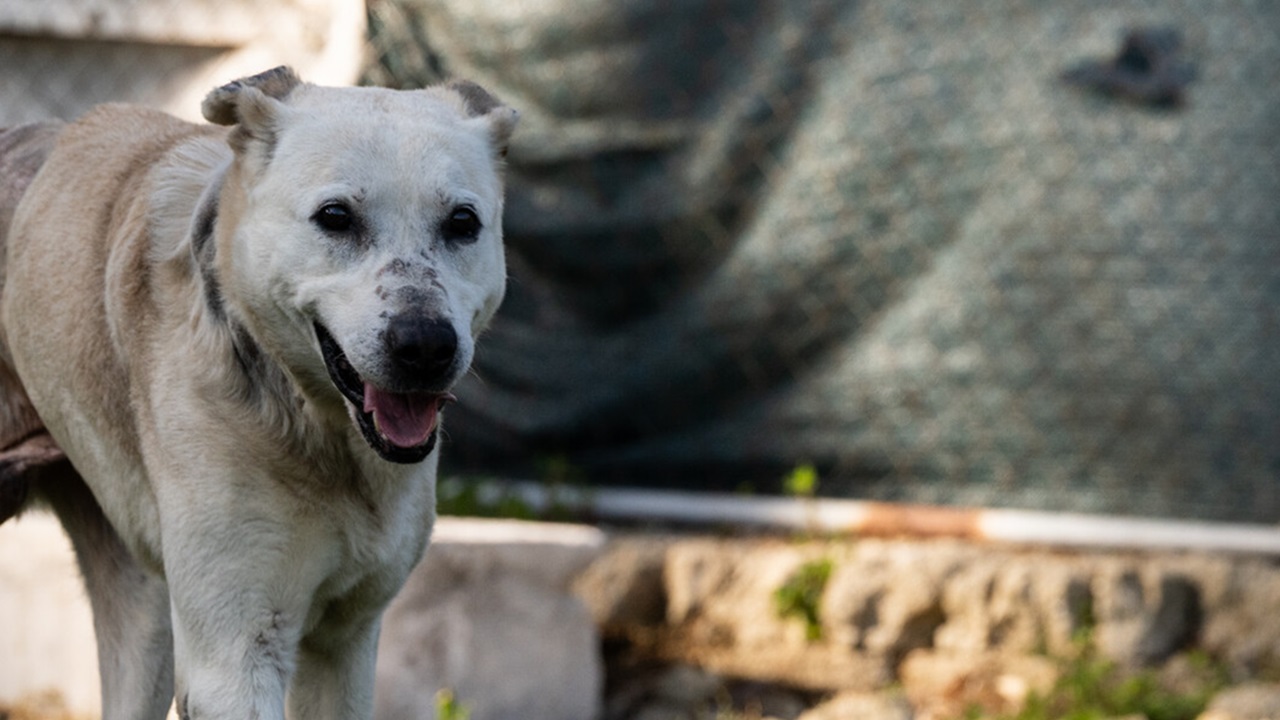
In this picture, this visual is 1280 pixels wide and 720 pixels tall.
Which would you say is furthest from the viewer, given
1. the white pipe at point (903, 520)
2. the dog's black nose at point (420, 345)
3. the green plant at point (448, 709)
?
the white pipe at point (903, 520)

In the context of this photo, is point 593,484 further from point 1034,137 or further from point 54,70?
point 54,70

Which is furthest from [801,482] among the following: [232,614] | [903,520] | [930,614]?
[232,614]

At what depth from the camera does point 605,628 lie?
4688mm

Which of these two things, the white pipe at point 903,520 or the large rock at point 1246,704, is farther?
the white pipe at point 903,520

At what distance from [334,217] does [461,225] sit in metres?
0.20

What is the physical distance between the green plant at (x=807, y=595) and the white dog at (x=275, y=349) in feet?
5.96

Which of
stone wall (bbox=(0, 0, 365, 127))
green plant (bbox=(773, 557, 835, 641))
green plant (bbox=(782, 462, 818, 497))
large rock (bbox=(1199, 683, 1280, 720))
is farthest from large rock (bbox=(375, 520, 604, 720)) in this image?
large rock (bbox=(1199, 683, 1280, 720))

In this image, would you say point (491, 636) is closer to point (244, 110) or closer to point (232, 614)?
point (232, 614)

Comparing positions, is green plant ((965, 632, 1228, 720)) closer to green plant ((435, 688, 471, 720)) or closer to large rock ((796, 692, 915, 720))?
large rock ((796, 692, 915, 720))

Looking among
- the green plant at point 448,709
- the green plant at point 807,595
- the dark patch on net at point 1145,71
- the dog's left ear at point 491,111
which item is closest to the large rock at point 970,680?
the green plant at point 807,595

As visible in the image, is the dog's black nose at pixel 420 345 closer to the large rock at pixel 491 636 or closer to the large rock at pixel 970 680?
the large rock at pixel 491 636

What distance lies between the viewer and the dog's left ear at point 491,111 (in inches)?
108

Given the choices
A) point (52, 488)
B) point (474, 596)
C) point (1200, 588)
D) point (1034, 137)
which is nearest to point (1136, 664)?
point (1200, 588)

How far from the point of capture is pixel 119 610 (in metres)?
3.24
